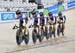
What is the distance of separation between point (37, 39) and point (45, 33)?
700 millimetres

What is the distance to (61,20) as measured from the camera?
63.1 feet

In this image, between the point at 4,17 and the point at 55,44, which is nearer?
the point at 55,44

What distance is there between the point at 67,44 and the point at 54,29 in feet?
6.18

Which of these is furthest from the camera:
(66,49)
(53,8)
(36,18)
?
(53,8)

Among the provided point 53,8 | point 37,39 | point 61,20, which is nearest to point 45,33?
point 37,39

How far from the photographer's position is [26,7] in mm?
38719

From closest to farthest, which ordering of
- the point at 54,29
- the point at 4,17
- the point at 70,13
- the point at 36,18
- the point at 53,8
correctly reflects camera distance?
1. the point at 36,18
2. the point at 54,29
3. the point at 4,17
4. the point at 53,8
5. the point at 70,13

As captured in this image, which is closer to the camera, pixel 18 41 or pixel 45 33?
pixel 18 41

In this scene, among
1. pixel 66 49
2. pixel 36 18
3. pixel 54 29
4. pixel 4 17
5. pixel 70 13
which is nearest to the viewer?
pixel 66 49

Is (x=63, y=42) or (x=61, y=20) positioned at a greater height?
(x=61, y=20)

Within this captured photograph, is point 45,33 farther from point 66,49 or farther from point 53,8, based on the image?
point 53,8

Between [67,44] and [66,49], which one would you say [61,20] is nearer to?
[67,44]

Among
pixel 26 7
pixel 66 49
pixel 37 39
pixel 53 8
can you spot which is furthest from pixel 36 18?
pixel 26 7

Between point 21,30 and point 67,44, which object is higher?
point 21,30
